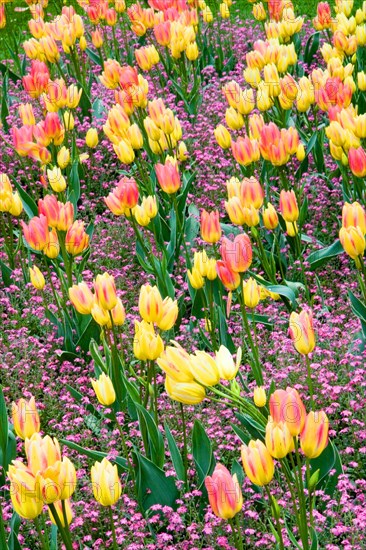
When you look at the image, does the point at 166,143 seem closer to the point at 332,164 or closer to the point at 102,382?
the point at 332,164

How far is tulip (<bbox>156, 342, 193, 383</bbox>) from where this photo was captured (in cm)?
168

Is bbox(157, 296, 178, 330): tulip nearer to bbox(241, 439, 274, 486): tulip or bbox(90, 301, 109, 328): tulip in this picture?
bbox(90, 301, 109, 328): tulip

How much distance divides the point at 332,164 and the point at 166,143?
1047 mm

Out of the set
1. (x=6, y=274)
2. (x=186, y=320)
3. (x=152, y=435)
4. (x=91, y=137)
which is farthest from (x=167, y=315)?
(x=91, y=137)

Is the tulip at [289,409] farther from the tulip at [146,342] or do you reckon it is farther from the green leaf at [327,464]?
the green leaf at [327,464]

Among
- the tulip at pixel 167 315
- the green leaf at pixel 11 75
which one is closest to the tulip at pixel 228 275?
the tulip at pixel 167 315

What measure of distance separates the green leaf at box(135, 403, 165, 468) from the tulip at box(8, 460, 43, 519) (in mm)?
814

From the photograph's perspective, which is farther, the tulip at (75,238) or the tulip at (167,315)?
the tulip at (75,238)

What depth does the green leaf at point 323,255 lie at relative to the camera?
3.55 meters

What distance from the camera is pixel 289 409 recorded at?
5.18 ft

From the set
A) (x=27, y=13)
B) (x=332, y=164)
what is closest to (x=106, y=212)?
(x=332, y=164)

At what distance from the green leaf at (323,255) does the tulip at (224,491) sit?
205cm

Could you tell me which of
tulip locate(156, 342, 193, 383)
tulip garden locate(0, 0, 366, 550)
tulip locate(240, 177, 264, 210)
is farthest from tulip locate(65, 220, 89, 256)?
tulip locate(156, 342, 193, 383)

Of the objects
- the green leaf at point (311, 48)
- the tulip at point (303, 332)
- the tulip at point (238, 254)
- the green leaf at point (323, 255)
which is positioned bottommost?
the tulip at point (303, 332)
